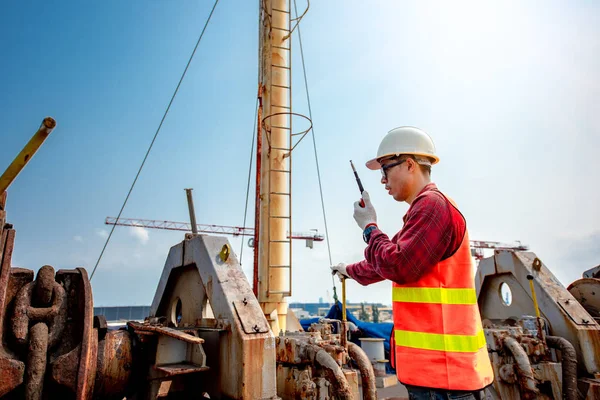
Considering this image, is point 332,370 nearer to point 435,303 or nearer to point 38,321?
point 435,303

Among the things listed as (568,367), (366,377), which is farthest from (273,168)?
(568,367)

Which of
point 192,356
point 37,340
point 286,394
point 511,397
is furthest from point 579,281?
point 37,340

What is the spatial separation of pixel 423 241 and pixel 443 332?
503 millimetres

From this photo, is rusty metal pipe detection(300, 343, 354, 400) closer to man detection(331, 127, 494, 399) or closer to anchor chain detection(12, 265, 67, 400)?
man detection(331, 127, 494, 399)

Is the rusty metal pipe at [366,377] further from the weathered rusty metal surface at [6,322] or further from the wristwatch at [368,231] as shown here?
the weathered rusty metal surface at [6,322]

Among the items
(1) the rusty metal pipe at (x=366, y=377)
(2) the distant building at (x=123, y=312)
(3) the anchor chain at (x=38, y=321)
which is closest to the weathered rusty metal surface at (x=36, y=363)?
(3) the anchor chain at (x=38, y=321)

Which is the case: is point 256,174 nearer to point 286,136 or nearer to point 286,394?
point 286,136

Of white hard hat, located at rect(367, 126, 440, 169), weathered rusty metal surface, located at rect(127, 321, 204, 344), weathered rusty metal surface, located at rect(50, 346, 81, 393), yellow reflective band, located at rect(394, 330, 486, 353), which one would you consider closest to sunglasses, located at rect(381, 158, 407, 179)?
white hard hat, located at rect(367, 126, 440, 169)

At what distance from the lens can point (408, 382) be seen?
223 centimetres

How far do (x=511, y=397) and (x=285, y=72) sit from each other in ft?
22.8

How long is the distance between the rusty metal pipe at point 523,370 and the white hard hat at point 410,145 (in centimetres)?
345

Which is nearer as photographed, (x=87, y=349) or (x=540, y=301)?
(x=87, y=349)

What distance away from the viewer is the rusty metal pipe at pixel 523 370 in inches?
190

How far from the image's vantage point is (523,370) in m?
4.89
